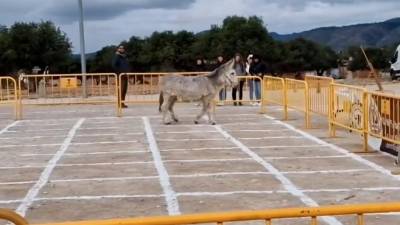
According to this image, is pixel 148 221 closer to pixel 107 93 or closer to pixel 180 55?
pixel 107 93

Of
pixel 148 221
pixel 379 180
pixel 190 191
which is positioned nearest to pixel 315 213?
pixel 148 221

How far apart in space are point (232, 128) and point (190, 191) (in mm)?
7437

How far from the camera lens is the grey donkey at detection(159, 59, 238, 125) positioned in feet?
55.8

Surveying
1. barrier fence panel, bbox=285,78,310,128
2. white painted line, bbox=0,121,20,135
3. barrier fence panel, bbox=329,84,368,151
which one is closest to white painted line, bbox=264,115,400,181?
barrier fence panel, bbox=329,84,368,151

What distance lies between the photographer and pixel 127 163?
11727 mm

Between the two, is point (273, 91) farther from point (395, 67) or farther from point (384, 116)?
point (395, 67)

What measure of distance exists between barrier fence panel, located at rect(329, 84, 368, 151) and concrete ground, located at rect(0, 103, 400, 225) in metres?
0.36

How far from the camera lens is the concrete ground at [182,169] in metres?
8.54

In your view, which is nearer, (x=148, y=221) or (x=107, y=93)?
(x=148, y=221)

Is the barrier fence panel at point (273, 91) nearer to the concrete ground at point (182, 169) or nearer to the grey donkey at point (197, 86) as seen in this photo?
the concrete ground at point (182, 169)

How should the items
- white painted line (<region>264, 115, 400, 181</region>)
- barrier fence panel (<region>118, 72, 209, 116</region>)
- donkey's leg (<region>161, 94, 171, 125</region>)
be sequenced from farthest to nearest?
barrier fence panel (<region>118, 72, 209, 116</region>) < donkey's leg (<region>161, 94, 171, 125</region>) < white painted line (<region>264, 115, 400, 181</region>)

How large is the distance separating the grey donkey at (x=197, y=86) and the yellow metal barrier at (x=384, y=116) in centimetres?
537

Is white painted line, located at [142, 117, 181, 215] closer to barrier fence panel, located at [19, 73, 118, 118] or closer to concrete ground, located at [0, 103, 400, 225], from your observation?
concrete ground, located at [0, 103, 400, 225]

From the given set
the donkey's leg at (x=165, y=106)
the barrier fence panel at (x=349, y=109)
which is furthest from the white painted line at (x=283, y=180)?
the donkey's leg at (x=165, y=106)
